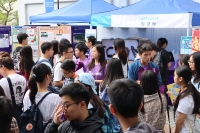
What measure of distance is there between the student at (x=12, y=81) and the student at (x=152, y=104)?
5.58ft

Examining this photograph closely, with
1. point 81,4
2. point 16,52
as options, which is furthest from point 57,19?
point 16,52

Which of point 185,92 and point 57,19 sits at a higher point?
point 57,19

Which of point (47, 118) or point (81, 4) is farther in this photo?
point (81, 4)

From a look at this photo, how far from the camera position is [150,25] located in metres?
6.96

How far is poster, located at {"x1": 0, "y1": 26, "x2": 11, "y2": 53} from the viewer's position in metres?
9.82

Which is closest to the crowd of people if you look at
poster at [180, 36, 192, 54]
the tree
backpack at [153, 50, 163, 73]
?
poster at [180, 36, 192, 54]

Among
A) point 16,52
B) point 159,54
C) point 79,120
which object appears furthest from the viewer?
point 159,54

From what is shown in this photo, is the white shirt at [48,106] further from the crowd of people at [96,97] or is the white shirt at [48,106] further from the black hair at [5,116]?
the black hair at [5,116]

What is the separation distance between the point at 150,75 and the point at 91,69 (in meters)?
2.00

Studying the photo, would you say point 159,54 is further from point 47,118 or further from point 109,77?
point 47,118

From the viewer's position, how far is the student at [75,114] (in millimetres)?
2344

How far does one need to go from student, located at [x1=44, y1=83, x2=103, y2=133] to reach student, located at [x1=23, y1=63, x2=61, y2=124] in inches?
28.4

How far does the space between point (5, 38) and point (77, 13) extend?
2592mm

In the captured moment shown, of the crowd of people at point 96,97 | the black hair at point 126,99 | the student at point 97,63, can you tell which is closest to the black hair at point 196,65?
the crowd of people at point 96,97
